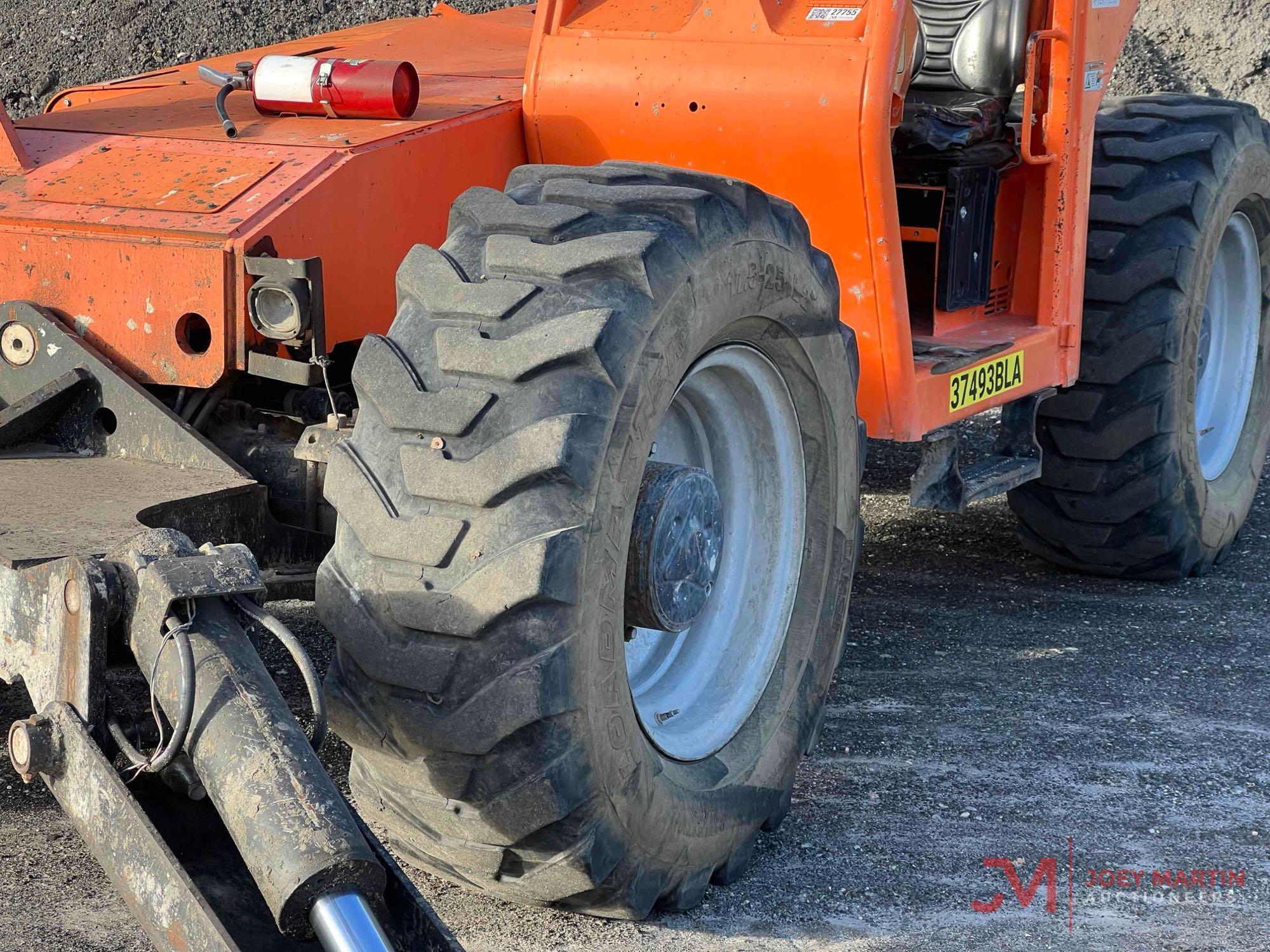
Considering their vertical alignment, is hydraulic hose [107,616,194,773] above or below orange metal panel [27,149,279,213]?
below

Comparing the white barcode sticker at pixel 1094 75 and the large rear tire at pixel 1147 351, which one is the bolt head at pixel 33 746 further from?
the large rear tire at pixel 1147 351

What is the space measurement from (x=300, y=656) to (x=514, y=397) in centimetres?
54

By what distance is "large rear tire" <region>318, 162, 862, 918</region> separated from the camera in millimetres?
2412

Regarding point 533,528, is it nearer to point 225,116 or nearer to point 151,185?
point 151,185

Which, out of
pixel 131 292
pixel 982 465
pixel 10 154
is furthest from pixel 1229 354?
pixel 10 154

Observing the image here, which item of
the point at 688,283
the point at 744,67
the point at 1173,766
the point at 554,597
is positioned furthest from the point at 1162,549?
the point at 554,597

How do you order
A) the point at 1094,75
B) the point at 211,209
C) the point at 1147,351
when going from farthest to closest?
the point at 1147,351 → the point at 1094,75 → the point at 211,209

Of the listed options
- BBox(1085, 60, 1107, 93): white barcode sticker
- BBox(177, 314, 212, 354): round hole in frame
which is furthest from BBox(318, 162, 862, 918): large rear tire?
BBox(1085, 60, 1107, 93): white barcode sticker

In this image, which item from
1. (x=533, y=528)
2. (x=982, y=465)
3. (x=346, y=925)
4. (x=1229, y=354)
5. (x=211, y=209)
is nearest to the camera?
(x=346, y=925)

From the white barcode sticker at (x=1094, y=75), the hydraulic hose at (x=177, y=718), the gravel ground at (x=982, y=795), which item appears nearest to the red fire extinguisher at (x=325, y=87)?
the gravel ground at (x=982, y=795)

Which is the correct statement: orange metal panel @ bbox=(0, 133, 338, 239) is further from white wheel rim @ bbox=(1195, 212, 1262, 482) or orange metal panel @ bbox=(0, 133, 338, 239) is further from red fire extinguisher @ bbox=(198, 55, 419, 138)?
white wheel rim @ bbox=(1195, 212, 1262, 482)

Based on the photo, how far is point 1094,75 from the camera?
4227mm

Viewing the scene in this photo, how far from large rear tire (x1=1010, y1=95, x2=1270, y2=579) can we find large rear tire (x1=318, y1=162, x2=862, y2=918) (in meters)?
2.08

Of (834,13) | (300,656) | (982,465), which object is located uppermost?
(834,13)
